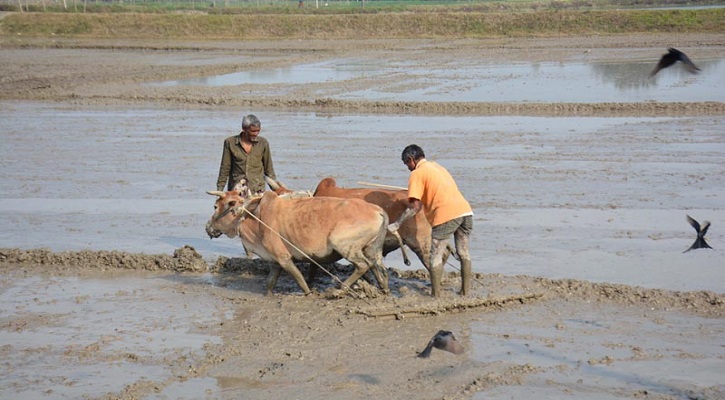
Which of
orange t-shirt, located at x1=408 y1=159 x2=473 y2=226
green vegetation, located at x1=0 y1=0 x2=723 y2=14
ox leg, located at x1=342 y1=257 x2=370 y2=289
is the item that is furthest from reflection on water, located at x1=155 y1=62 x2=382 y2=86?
green vegetation, located at x1=0 y1=0 x2=723 y2=14

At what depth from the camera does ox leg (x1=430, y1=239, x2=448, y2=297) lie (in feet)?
32.1

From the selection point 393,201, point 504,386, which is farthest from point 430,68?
point 504,386

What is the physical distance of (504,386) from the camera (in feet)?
25.1

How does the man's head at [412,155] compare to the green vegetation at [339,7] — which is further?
the green vegetation at [339,7]

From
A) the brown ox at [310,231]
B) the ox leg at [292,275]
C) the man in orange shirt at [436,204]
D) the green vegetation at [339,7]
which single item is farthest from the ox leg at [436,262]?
the green vegetation at [339,7]

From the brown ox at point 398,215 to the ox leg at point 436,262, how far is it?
162 millimetres

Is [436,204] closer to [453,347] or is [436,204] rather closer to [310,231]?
[310,231]

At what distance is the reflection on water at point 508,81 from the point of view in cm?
2592

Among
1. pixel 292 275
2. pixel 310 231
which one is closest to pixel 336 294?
pixel 292 275

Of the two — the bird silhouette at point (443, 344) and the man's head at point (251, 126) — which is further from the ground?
the man's head at point (251, 126)

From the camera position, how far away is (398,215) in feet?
34.0

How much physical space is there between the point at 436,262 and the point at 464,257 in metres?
0.29

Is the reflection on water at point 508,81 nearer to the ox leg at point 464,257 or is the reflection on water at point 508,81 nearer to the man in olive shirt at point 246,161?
the man in olive shirt at point 246,161

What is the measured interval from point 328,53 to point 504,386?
36119 mm
